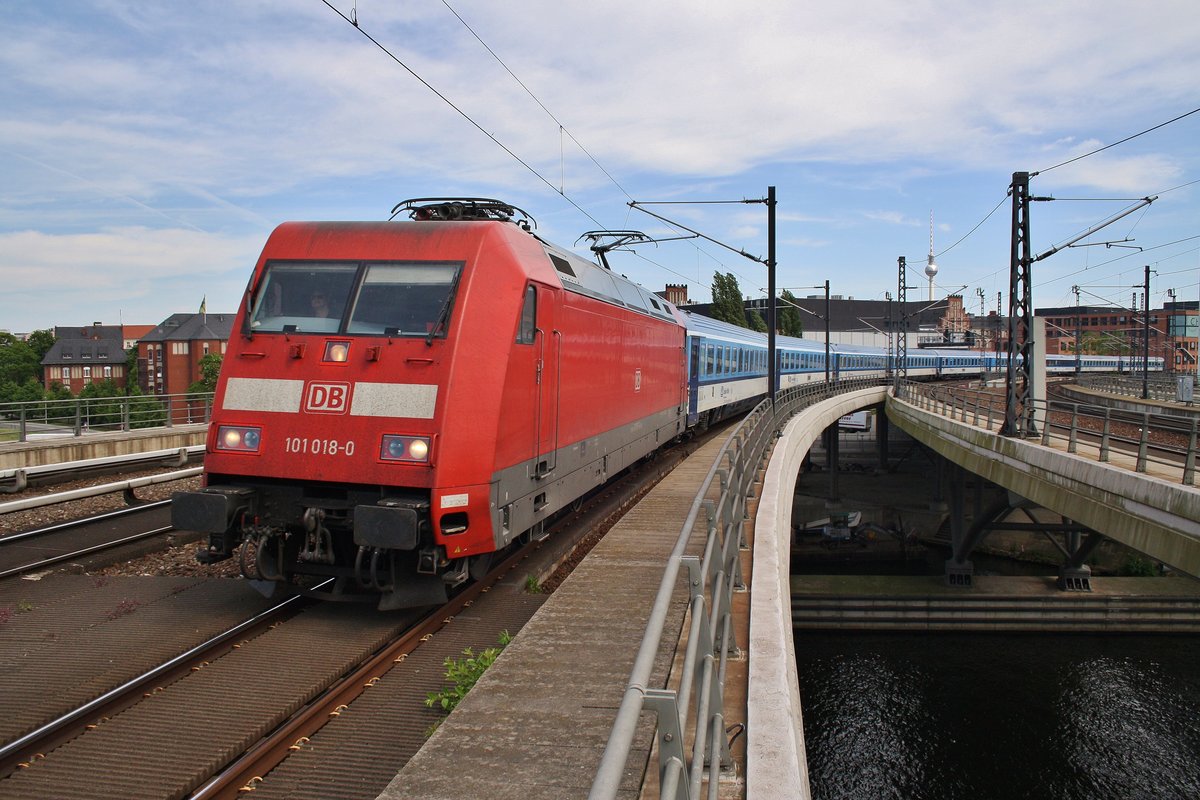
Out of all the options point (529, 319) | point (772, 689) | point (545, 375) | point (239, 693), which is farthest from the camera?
point (545, 375)

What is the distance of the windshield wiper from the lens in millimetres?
7516

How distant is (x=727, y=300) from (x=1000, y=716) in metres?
46.9

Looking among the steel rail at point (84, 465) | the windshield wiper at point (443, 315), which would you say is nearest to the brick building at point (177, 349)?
the steel rail at point (84, 465)

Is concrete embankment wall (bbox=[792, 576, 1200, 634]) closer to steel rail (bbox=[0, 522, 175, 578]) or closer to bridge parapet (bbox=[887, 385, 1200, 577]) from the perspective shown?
bridge parapet (bbox=[887, 385, 1200, 577])

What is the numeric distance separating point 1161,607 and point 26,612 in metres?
34.0

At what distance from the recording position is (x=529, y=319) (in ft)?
28.0

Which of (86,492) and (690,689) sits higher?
(690,689)

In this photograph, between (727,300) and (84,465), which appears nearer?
(84,465)

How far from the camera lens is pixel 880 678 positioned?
85.8 feet

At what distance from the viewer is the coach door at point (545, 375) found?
875 cm

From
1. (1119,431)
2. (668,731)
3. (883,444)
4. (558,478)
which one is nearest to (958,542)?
(1119,431)

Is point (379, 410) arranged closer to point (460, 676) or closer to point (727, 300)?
point (460, 676)

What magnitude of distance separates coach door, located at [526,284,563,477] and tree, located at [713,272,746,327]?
58.2 metres

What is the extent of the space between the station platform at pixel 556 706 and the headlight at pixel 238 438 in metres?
3.01
